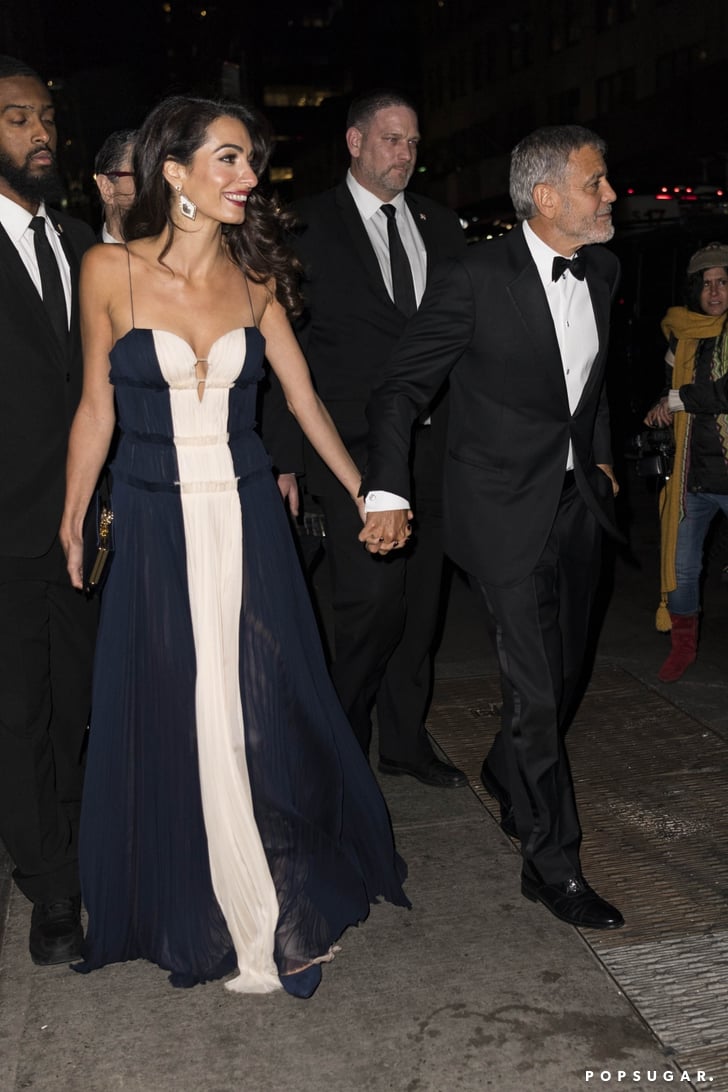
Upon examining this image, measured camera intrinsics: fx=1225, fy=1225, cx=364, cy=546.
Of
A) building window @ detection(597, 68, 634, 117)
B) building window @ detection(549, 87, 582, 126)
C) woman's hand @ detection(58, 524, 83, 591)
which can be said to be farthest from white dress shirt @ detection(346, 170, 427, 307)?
building window @ detection(549, 87, 582, 126)

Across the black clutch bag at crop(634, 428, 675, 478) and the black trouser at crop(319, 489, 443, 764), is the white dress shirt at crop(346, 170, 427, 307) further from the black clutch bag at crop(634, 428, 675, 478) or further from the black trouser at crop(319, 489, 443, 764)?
the black clutch bag at crop(634, 428, 675, 478)

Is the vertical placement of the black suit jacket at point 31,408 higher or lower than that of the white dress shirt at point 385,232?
lower

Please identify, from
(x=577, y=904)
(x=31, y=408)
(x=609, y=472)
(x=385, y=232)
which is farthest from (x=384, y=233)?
(x=577, y=904)

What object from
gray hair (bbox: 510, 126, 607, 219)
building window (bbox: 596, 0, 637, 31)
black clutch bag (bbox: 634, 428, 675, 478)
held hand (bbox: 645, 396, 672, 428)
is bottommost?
black clutch bag (bbox: 634, 428, 675, 478)

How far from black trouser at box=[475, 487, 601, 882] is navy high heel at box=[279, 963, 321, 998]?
823 mm

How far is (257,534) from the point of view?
11.7 ft

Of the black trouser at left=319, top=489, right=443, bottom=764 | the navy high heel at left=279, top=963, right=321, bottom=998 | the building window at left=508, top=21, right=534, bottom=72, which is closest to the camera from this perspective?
the navy high heel at left=279, top=963, right=321, bottom=998

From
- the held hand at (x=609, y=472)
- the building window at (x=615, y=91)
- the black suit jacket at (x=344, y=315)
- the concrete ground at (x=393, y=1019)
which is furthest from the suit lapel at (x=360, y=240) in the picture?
the building window at (x=615, y=91)

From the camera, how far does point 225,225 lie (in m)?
3.63

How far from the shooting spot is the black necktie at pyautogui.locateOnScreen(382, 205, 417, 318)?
4723mm

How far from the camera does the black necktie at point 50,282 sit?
12.0 feet

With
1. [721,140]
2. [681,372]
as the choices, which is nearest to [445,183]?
[721,140]

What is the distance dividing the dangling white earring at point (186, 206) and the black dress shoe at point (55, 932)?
2092 millimetres

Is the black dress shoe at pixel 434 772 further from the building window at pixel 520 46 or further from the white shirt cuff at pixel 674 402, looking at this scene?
the building window at pixel 520 46
